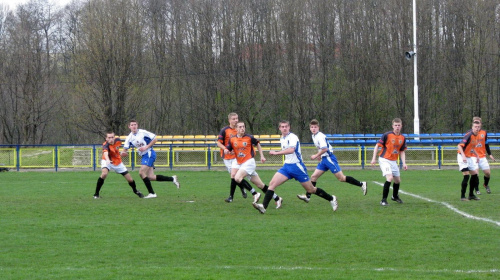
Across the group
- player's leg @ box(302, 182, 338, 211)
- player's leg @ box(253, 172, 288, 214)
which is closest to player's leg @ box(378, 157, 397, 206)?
player's leg @ box(302, 182, 338, 211)

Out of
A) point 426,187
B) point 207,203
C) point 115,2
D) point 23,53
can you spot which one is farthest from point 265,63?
point 207,203

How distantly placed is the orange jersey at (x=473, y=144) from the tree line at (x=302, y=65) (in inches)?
1126

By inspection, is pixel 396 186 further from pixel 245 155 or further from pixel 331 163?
pixel 245 155

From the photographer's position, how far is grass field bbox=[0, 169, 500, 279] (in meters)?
6.80

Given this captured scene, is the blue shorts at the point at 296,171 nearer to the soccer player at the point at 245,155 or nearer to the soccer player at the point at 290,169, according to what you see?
the soccer player at the point at 290,169

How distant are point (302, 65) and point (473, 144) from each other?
2977cm

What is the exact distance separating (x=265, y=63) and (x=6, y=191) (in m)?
28.1

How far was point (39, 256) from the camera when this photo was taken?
7.70 m

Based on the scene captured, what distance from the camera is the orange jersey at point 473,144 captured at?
1407 cm

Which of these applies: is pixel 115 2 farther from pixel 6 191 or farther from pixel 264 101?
pixel 6 191

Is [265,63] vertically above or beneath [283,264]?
above

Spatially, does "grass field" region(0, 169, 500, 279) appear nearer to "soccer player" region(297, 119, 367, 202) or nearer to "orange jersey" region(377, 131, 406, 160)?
"soccer player" region(297, 119, 367, 202)

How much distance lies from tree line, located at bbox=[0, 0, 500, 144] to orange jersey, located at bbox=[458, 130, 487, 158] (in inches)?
1126

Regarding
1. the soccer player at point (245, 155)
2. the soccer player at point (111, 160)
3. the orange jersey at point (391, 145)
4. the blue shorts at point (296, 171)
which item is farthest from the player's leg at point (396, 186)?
the soccer player at point (111, 160)
